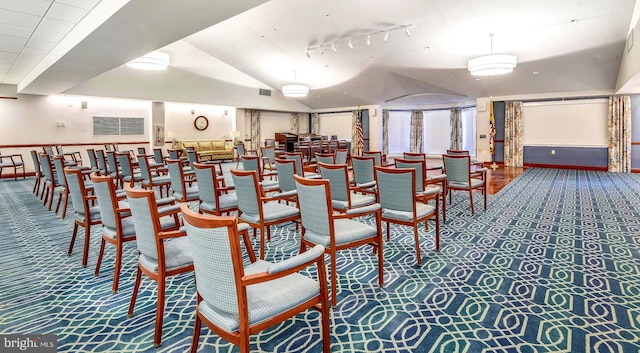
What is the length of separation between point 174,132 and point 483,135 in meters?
11.2

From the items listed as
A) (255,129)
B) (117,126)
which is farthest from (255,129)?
(117,126)

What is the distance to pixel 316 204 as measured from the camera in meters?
2.42

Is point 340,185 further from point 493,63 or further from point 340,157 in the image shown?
point 493,63

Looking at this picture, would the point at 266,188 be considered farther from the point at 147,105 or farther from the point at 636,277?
the point at 147,105

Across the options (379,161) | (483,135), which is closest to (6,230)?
(379,161)

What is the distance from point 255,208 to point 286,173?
1179 mm

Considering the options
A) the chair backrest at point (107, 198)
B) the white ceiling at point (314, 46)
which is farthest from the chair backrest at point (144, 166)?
the chair backrest at point (107, 198)

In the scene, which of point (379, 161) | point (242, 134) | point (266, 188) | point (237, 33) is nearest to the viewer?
point (266, 188)

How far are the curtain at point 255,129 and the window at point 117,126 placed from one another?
4.52 meters

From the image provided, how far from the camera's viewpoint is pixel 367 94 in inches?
552

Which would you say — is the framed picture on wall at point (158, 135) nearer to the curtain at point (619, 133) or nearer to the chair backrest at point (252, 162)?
the chair backrest at point (252, 162)

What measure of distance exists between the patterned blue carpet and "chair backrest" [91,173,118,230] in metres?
0.51

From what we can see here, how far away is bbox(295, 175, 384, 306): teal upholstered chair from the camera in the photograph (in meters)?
2.34

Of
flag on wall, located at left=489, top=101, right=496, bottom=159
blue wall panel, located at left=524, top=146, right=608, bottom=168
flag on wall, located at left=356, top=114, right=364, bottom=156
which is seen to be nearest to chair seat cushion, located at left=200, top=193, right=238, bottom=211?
flag on wall, located at left=489, top=101, right=496, bottom=159
